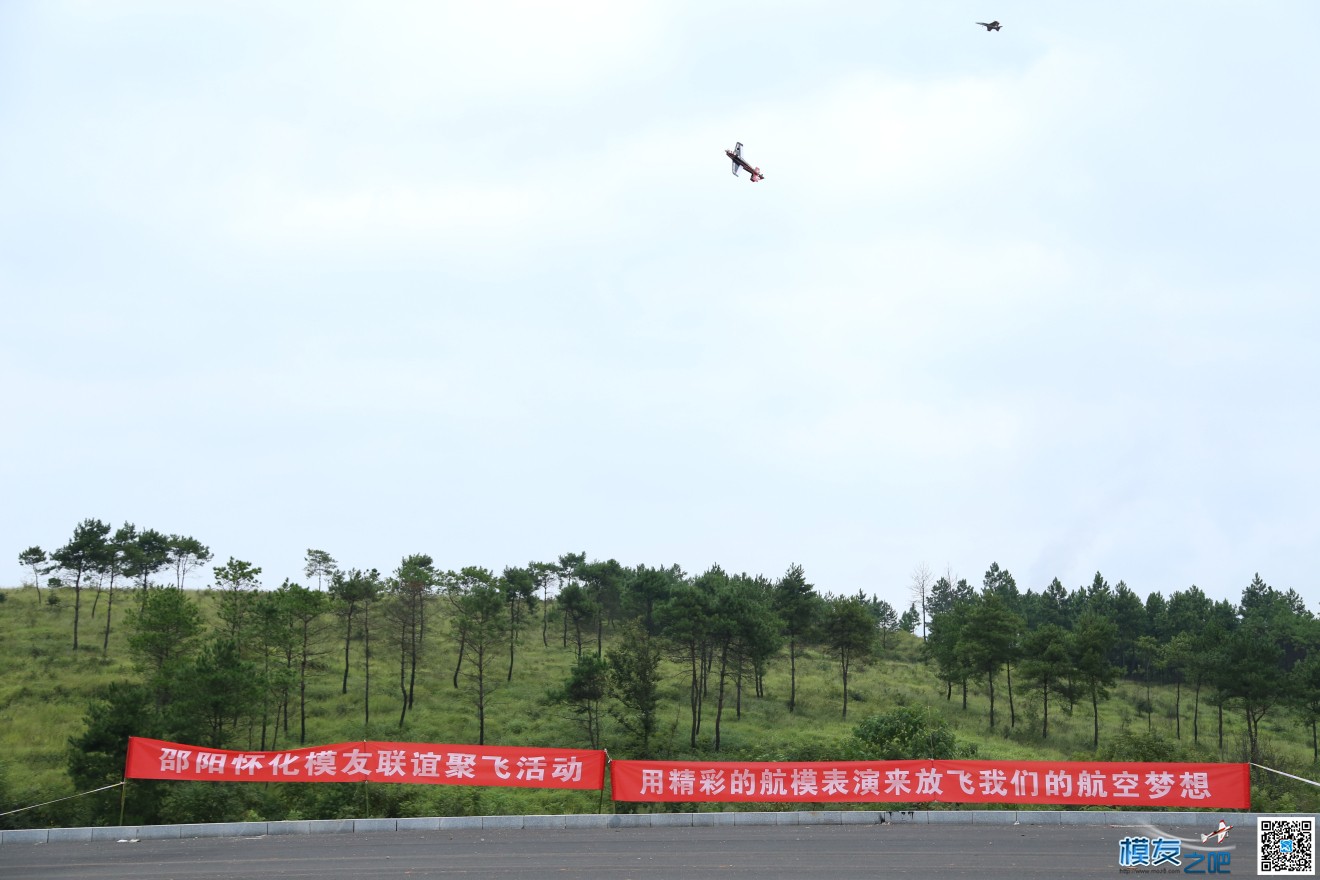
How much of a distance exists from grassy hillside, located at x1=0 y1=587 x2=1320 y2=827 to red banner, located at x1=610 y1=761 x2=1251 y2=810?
3310 millimetres

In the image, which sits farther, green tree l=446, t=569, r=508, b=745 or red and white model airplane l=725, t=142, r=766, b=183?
green tree l=446, t=569, r=508, b=745

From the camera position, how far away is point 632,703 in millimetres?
49875

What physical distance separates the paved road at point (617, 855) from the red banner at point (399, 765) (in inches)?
59.0

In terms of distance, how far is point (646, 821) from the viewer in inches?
1105

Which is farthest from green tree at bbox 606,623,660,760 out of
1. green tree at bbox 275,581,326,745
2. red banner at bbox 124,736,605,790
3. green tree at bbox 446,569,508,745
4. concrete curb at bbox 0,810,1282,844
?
red banner at bbox 124,736,605,790

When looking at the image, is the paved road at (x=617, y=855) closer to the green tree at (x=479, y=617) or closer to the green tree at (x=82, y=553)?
the green tree at (x=479, y=617)

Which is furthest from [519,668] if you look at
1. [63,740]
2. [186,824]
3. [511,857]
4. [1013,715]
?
[511,857]

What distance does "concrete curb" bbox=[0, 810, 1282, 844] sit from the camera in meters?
26.6

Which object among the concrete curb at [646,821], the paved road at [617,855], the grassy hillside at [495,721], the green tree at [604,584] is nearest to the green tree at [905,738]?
the grassy hillside at [495,721]

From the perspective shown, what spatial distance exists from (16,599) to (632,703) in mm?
58714

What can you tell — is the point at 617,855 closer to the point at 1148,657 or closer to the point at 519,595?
the point at 519,595

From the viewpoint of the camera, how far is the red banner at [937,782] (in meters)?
27.5

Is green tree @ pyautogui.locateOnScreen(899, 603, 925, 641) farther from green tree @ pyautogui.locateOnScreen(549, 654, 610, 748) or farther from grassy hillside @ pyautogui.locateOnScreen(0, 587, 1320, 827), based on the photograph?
green tree @ pyautogui.locateOnScreen(549, 654, 610, 748)

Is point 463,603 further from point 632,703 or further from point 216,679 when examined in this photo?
point 216,679
